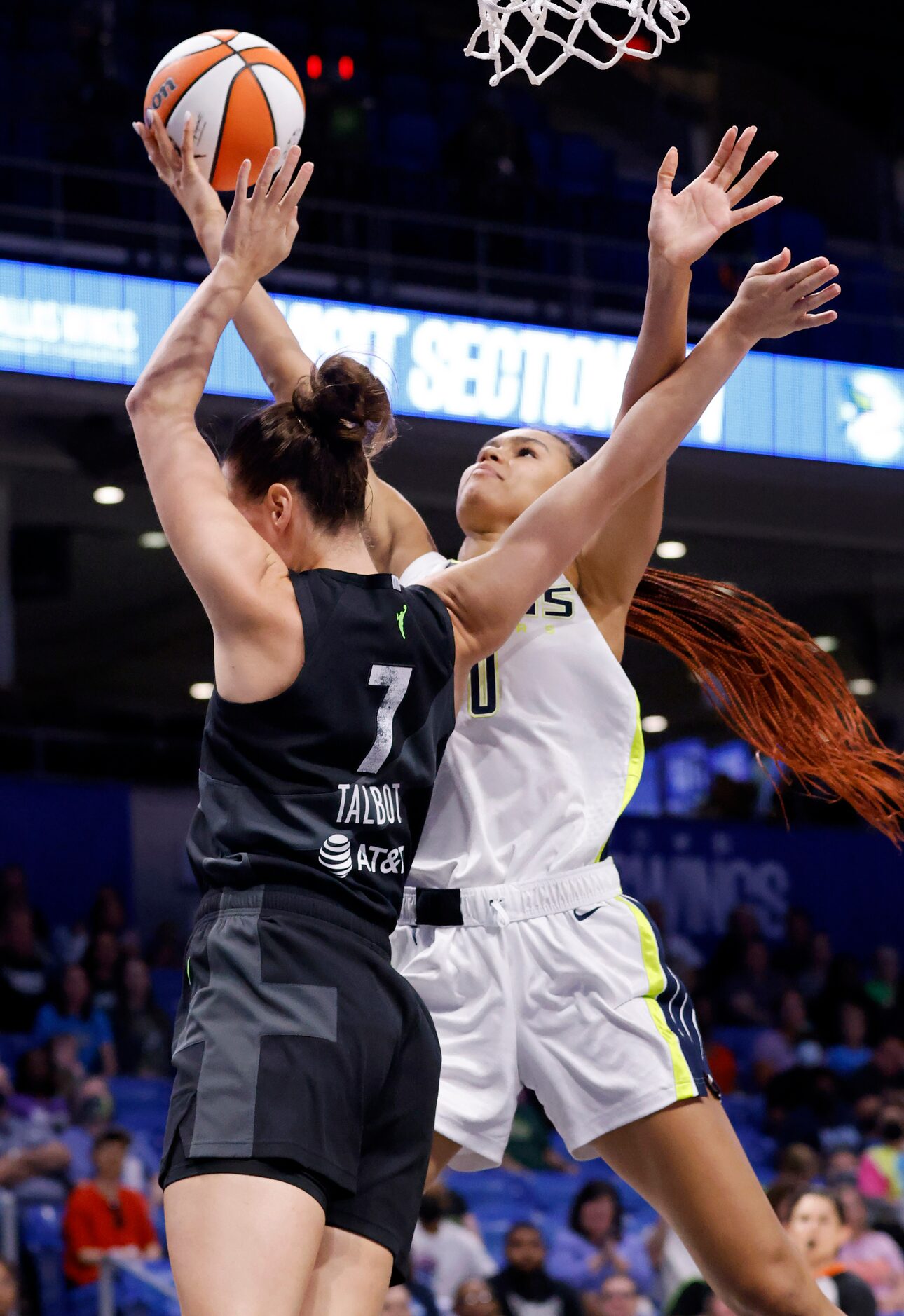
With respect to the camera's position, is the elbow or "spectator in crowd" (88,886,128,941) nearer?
the elbow

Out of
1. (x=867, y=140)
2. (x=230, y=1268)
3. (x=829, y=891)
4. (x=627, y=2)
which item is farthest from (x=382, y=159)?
(x=230, y=1268)

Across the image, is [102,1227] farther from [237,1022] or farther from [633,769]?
[237,1022]

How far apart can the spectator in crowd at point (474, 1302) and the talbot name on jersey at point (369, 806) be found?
490 centimetres

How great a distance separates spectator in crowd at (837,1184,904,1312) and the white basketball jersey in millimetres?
4924

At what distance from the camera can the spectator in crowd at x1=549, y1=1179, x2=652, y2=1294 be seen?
24.2ft

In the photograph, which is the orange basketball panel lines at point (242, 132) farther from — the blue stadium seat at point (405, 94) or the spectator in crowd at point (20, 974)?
the blue stadium seat at point (405, 94)

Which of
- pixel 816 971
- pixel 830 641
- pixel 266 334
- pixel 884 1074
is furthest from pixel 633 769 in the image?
pixel 830 641

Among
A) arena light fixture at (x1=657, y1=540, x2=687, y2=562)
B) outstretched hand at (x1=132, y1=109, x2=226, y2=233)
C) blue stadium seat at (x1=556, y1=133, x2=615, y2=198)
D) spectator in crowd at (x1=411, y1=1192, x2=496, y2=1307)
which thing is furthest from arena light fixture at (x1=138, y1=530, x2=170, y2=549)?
outstretched hand at (x1=132, y1=109, x2=226, y2=233)

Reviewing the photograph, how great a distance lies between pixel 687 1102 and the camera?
2.83 m

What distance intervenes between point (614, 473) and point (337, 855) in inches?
29.1

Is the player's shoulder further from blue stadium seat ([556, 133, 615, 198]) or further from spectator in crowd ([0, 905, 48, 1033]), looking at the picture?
blue stadium seat ([556, 133, 615, 198])

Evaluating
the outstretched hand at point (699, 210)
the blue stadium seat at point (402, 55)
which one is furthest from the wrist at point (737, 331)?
the blue stadium seat at point (402, 55)

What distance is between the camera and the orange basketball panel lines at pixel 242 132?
119 inches

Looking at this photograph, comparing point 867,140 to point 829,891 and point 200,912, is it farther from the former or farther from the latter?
point 200,912
